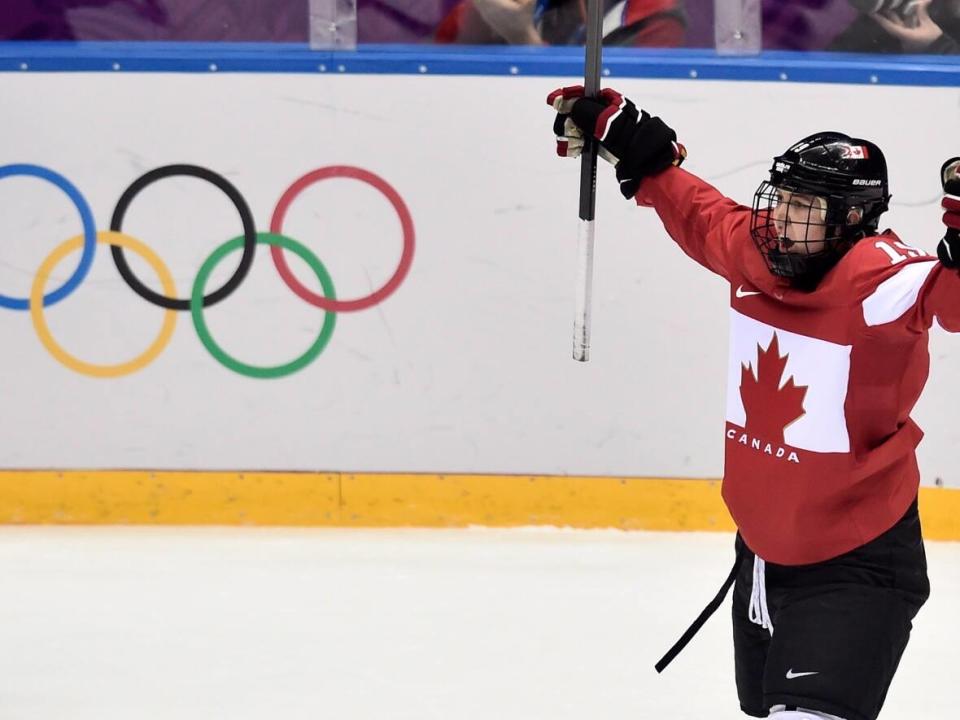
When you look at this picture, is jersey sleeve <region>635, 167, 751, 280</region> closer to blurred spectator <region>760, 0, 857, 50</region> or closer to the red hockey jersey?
the red hockey jersey

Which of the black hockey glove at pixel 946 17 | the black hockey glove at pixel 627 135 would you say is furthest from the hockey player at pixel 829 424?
the black hockey glove at pixel 946 17

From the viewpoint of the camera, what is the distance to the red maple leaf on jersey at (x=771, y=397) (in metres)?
2.24

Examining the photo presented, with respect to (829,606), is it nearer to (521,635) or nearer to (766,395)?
(766,395)

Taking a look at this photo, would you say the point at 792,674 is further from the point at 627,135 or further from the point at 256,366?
the point at 256,366

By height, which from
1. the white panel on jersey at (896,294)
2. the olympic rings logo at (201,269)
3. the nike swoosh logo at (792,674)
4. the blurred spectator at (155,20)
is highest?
the blurred spectator at (155,20)

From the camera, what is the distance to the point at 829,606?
221cm

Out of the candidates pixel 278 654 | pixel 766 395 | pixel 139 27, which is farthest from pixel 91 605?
pixel 766 395

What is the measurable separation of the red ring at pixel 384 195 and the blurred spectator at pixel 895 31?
3.99 ft

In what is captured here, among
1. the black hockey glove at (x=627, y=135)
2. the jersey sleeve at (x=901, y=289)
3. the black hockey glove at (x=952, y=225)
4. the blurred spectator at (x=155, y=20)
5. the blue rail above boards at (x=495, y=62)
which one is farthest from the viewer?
the blurred spectator at (x=155, y=20)

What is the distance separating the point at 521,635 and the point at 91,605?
40.5 inches

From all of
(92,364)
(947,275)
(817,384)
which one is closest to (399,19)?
(92,364)

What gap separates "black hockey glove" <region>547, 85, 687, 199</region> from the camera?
8.21 feet

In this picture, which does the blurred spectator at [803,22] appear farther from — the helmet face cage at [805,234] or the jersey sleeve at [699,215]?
the helmet face cage at [805,234]

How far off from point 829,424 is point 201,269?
2.29 metres
